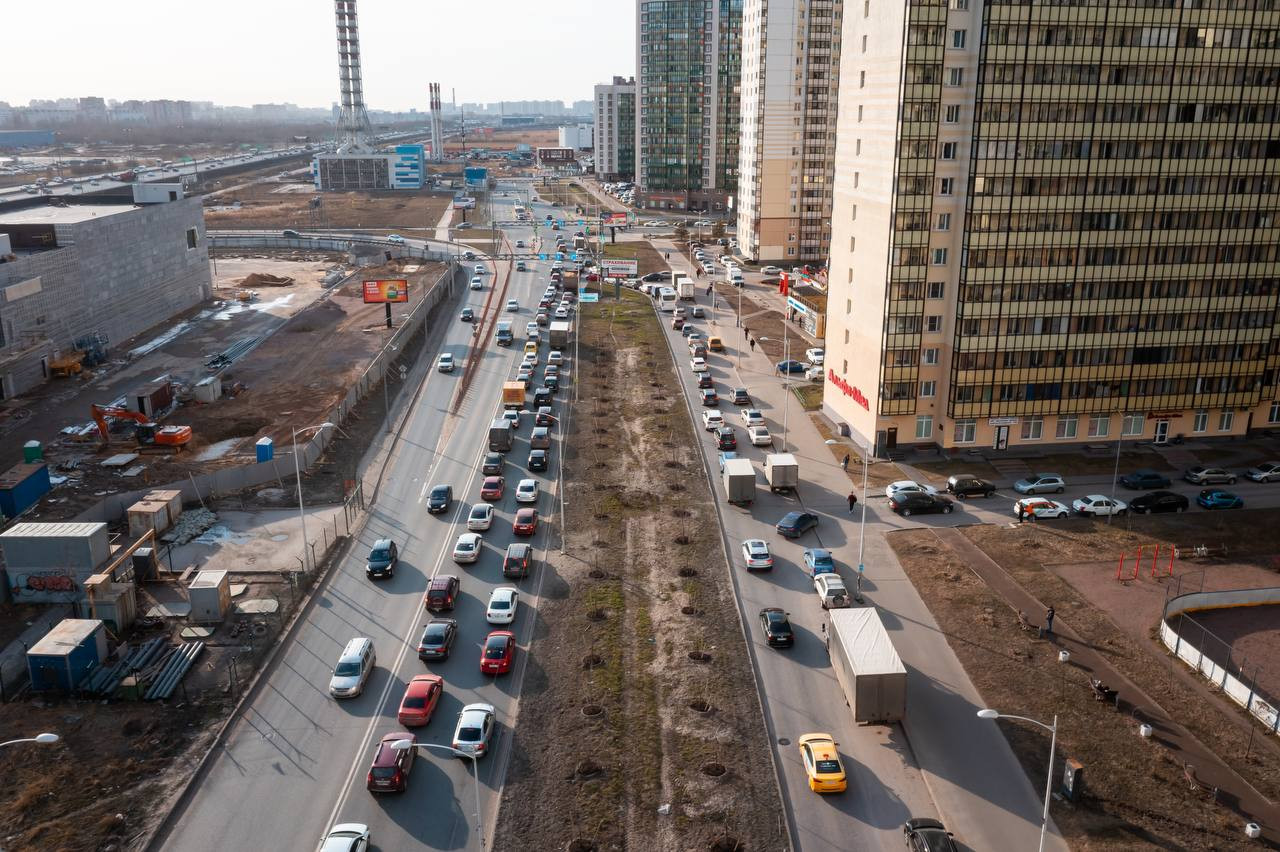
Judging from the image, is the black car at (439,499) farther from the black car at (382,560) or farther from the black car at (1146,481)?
the black car at (1146,481)

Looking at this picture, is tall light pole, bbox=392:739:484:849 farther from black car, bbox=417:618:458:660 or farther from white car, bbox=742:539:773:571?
white car, bbox=742:539:773:571

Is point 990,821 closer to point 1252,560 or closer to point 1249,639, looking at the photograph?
point 1249,639

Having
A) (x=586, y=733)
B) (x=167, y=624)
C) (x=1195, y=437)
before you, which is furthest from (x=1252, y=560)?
(x=167, y=624)

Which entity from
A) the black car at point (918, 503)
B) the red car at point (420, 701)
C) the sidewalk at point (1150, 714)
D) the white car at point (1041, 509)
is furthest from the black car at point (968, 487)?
the red car at point (420, 701)

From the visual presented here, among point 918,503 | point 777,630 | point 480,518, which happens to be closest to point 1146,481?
point 918,503

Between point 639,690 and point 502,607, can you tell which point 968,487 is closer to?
point 639,690
